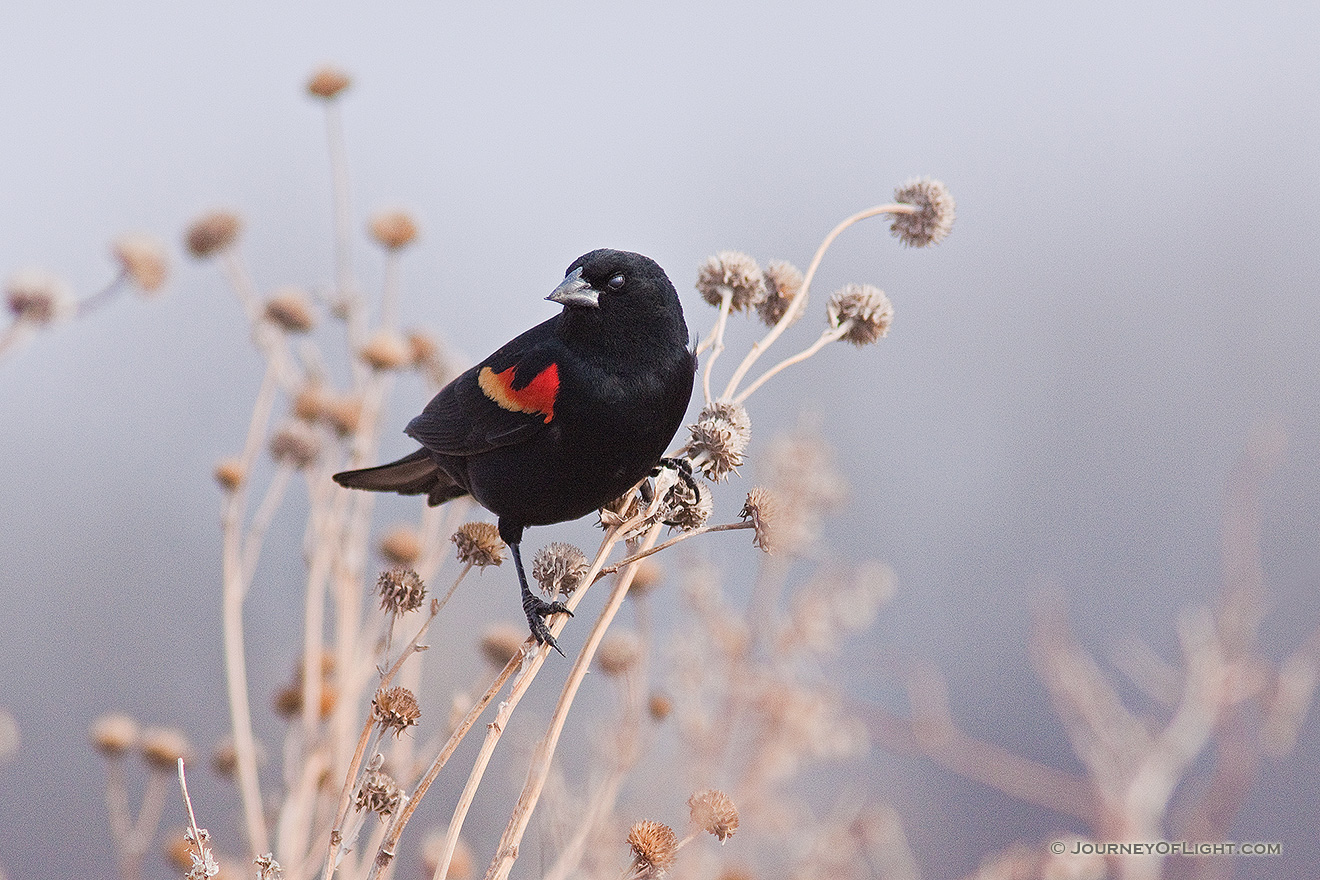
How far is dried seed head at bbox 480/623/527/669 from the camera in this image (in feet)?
8.22

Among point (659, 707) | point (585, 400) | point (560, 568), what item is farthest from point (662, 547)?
point (659, 707)

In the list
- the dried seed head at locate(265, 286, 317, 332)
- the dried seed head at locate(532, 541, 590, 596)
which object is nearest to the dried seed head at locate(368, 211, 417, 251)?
the dried seed head at locate(265, 286, 317, 332)

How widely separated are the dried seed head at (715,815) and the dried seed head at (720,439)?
535mm

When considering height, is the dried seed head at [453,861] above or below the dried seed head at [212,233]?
below

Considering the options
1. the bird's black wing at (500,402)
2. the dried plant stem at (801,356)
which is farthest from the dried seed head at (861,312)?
the bird's black wing at (500,402)

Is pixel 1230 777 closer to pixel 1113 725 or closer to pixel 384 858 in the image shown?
pixel 1113 725

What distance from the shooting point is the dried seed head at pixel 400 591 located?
168 cm

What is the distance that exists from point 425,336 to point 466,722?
6.80 ft

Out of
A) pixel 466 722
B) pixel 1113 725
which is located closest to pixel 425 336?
pixel 466 722

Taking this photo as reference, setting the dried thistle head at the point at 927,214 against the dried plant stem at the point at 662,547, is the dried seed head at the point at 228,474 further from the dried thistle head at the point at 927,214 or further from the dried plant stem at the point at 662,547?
the dried thistle head at the point at 927,214

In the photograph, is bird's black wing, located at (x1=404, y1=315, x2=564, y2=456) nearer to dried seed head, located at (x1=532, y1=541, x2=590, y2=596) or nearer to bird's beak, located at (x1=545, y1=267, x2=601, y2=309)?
bird's beak, located at (x1=545, y1=267, x2=601, y2=309)

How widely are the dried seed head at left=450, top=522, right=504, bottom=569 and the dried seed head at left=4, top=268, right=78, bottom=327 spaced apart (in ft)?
4.29

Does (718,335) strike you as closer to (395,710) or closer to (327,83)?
(395,710)

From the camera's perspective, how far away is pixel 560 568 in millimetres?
1668
